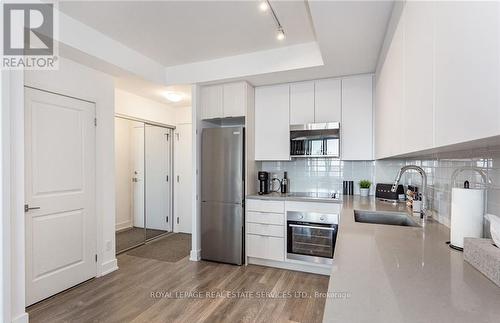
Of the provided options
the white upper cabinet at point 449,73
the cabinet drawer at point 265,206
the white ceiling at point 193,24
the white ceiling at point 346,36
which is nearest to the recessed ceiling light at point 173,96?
the white ceiling at point 193,24

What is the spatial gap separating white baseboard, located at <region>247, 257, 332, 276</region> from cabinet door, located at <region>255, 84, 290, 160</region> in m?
1.33

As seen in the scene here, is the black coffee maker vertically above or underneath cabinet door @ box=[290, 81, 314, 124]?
underneath

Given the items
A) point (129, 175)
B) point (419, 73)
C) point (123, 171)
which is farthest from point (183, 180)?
point (419, 73)

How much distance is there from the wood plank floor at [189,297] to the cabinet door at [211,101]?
6.57 feet

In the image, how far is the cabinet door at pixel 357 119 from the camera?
299 centimetres

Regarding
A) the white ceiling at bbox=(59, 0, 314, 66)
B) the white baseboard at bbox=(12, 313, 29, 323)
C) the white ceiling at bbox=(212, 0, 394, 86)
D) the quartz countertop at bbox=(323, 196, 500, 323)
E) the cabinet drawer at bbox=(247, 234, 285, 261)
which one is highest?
the white ceiling at bbox=(59, 0, 314, 66)

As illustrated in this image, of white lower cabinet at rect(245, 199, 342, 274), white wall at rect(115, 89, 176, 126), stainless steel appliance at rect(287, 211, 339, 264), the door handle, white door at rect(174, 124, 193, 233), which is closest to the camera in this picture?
the door handle

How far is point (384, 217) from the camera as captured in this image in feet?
7.02

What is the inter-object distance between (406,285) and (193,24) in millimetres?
2515

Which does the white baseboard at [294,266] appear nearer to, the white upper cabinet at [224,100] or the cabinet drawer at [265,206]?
the cabinet drawer at [265,206]

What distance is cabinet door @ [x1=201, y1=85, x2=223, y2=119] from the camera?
11.1 feet

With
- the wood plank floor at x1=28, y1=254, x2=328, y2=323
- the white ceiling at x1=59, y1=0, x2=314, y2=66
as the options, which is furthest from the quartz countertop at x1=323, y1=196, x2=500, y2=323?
the white ceiling at x1=59, y1=0, x2=314, y2=66

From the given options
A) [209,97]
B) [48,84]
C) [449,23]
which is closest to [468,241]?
[449,23]

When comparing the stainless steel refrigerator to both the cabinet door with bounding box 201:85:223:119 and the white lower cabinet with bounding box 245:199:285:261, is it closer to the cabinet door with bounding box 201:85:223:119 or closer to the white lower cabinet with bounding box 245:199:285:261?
the white lower cabinet with bounding box 245:199:285:261
